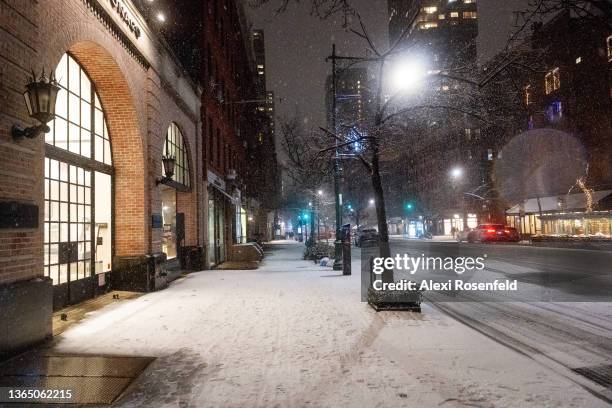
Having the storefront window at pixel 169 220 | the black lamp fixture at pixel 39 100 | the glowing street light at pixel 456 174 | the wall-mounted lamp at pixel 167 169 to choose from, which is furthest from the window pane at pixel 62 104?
the glowing street light at pixel 456 174

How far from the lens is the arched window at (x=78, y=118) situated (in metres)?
8.71

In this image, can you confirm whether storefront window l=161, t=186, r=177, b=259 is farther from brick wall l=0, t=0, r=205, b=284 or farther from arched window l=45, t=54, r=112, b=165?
arched window l=45, t=54, r=112, b=165

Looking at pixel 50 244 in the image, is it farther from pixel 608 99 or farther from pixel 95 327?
pixel 608 99

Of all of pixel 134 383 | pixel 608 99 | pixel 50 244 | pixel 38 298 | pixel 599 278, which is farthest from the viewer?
pixel 608 99

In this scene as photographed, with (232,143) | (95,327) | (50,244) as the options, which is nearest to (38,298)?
(95,327)

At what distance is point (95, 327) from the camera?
7.18m

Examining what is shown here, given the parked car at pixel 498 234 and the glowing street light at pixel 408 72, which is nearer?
the glowing street light at pixel 408 72

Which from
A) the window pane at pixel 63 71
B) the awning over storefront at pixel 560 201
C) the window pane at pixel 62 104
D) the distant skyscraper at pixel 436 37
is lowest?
the awning over storefront at pixel 560 201

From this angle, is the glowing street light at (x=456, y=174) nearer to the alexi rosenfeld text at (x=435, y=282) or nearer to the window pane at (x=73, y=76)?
the alexi rosenfeld text at (x=435, y=282)

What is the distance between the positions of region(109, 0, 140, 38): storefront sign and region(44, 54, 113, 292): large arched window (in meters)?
1.53

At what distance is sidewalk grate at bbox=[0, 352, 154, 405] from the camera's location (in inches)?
173

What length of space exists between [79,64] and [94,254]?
4.27 metres

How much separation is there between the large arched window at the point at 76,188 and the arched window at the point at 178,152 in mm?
3661

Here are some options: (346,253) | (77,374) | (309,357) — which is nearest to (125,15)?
(77,374)
